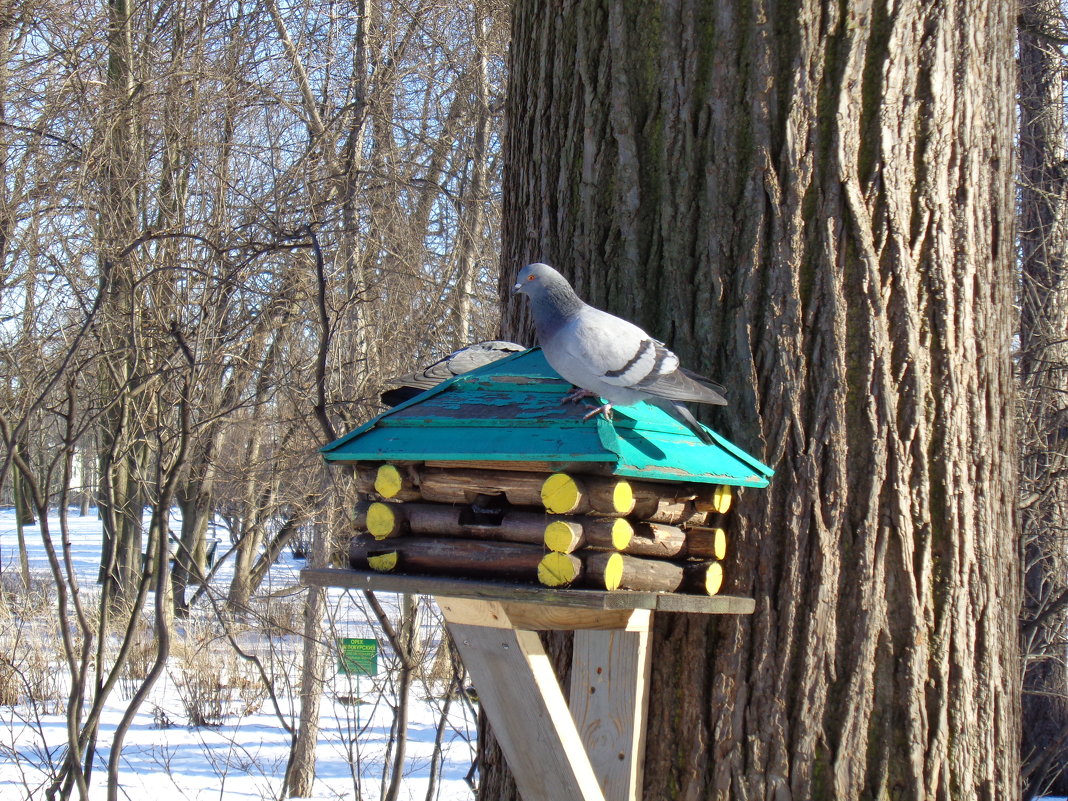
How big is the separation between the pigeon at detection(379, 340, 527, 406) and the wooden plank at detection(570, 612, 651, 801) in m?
0.68

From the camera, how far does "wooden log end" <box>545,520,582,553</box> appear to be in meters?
1.57

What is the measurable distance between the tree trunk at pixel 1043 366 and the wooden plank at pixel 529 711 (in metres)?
3.30

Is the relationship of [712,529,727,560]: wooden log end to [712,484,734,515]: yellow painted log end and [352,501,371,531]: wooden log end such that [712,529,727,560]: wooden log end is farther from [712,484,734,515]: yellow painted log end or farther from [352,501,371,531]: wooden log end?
[352,501,371,531]: wooden log end

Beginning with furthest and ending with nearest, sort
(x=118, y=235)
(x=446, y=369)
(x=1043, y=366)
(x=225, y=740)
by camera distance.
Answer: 1. (x=225, y=740)
2. (x=1043, y=366)
3. (x=118, y=235)
4. (x=446, y=369)

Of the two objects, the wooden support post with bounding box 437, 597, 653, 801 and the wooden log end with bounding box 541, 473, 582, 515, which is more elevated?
the wooden log end with bounding box 541, 473, 582, 515

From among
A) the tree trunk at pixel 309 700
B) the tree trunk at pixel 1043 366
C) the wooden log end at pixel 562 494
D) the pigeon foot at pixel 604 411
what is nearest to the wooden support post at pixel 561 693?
the wooden log end at pixel 562 494

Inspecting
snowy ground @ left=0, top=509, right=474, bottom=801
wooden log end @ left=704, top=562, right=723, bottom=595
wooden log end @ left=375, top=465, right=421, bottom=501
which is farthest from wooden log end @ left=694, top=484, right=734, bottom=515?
snowy ground @ left=0, top=509, right=474, bottom=801

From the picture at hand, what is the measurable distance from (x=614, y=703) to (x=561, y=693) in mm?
169

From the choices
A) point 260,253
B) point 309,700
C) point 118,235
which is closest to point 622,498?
point 260,253

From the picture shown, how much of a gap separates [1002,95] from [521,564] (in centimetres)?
161

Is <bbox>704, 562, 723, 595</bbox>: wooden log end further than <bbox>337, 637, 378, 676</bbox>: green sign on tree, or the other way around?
<bbox>337, 637, 378, 676</bbox>: green sign on tree

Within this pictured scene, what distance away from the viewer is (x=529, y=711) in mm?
1831

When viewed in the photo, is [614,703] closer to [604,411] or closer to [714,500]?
[714,500]

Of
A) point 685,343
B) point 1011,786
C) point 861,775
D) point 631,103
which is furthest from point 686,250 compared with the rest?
point 1011,786
